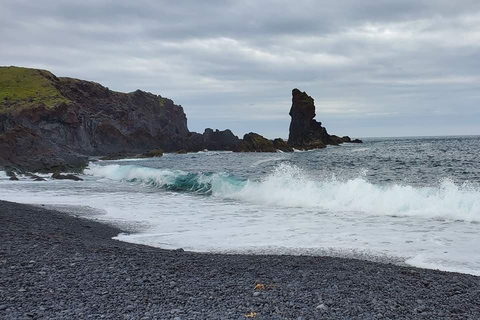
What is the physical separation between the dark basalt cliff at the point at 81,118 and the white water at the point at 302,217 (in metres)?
25.0

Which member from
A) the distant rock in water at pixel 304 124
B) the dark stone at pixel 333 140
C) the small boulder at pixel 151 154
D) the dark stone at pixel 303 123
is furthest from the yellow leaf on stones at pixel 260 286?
the dark stone at pixel 333 140

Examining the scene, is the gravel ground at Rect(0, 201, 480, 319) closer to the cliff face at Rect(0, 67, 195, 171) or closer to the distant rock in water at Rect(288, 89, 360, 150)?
the cliff face at Rect(0, 67, 195, 171)

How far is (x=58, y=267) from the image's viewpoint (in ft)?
21.8

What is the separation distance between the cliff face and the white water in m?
23.6

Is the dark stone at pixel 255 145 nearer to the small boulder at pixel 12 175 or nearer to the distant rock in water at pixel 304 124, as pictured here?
the distant rock in water at pixel 304 124

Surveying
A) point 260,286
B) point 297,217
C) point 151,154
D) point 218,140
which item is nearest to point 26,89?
point 151,154

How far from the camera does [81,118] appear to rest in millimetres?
82438

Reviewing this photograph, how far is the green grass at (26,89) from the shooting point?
259ft

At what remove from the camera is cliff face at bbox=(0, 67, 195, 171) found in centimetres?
6111

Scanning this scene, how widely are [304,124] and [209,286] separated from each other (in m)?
94.7

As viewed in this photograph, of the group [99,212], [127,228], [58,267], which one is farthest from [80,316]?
[99,212]

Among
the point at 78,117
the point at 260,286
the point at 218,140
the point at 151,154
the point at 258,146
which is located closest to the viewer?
the point at 260,286

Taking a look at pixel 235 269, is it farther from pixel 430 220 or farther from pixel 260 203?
pixel 260 203

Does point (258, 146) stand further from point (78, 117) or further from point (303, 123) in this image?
point (78, 117)
